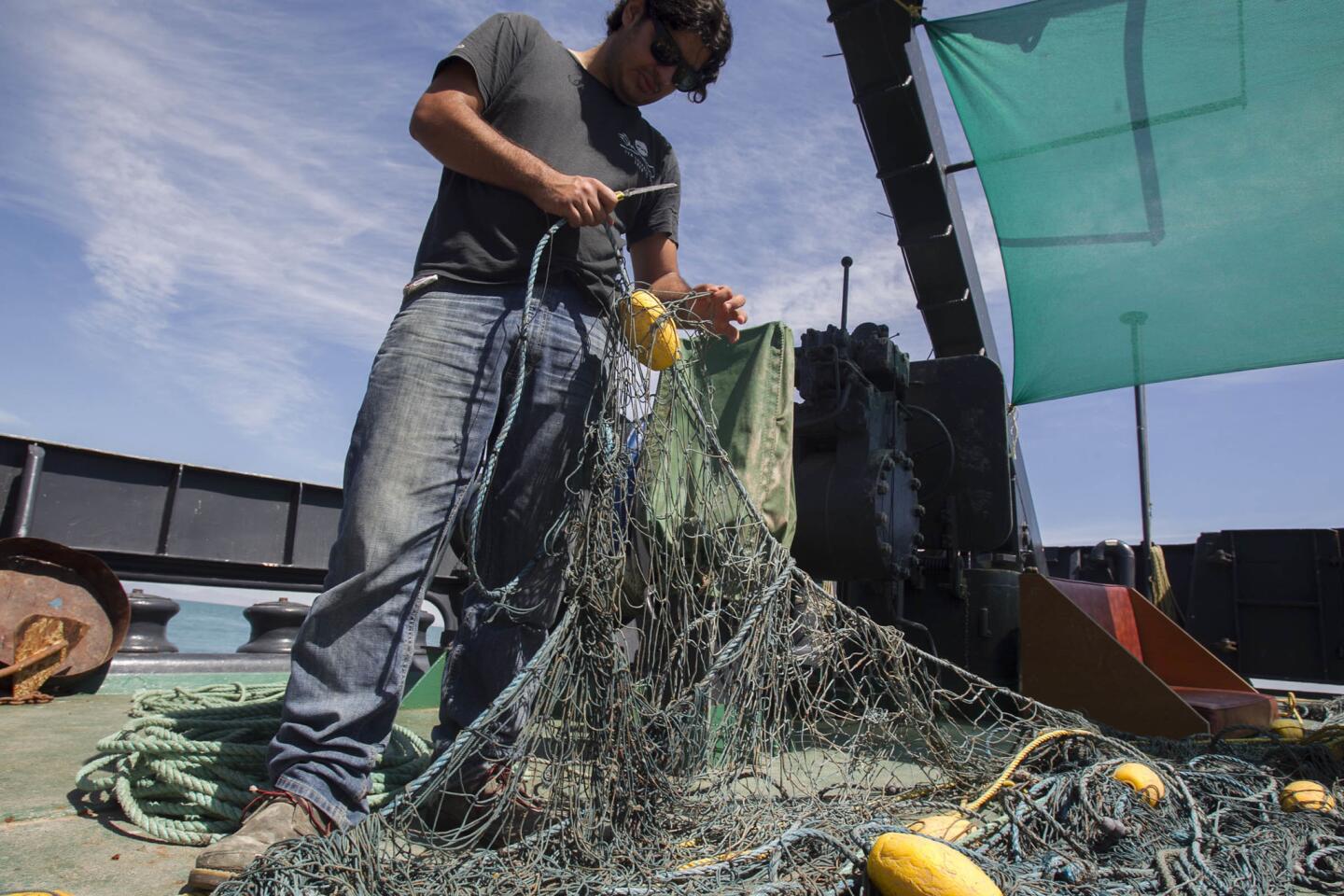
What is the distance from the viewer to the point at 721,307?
2.11 m

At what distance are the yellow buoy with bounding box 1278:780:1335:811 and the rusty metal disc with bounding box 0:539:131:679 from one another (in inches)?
164

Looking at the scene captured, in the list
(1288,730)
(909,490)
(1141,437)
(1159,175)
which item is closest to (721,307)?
(909,490)

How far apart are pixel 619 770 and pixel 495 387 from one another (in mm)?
857

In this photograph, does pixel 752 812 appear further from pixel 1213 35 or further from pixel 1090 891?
pixel 1213 35

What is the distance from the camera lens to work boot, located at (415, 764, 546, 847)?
1379 millimetres

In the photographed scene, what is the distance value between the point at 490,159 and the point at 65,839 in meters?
1.51

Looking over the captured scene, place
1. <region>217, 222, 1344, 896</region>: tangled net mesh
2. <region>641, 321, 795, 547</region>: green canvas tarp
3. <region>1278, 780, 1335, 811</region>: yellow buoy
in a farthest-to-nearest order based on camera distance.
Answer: <region>641, 321, 795, 547</region>: green canvas tarp < <region>1278, 780, 1335, 811</region>: yellow buoy < <region>217, 222, 1344, 896</region>: tangled net mesh

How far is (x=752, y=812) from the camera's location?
1544 millimetres

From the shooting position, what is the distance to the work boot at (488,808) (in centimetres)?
138

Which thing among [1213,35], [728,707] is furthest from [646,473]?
[1213,35]

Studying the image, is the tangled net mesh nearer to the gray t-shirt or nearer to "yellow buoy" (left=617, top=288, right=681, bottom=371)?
"yellow buoy" (left=617, top=288, right=681, bottom=371)

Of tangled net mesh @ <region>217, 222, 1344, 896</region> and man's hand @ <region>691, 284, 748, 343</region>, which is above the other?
man's hand @ <region>691, 284, 748, 343</region>

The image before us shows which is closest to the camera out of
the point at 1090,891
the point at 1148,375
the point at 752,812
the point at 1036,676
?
the point at 1090,891

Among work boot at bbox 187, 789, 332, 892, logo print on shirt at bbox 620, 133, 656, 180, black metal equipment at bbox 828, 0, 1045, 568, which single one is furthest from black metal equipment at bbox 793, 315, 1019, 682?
work boot at bbox 187, 789, 332, 892
